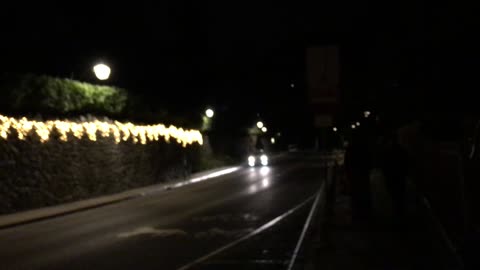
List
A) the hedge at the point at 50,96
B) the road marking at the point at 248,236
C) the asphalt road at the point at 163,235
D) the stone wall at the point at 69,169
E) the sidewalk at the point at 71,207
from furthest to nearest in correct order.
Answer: the hedge at the point at 50,96, the stone wall at the point at 69,169, the sidewalk at the point at 71,207, the asphalt road at the point at 163,235, the road marking at the point at 248,236

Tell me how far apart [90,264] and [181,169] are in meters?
30.4

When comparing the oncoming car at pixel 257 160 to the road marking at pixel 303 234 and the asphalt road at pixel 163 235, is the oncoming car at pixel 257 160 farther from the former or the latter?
the road marking at pixel 303 234

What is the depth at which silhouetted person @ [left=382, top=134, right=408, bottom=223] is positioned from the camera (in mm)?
17391

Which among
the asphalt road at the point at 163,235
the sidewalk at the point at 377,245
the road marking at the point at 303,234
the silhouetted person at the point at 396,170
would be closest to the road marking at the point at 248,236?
the asphalt road at the point at 163,235

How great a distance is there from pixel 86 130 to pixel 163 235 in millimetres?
13773

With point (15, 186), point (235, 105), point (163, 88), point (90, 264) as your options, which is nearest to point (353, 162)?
point (90, 264)

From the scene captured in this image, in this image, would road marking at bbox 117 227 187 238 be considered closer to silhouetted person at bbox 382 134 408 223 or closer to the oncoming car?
silhouetted person at bbox 382 134 408 223

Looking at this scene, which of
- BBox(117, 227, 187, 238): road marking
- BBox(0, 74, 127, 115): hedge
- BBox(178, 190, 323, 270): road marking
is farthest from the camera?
BBox(0, 74, 127, 115): hedge

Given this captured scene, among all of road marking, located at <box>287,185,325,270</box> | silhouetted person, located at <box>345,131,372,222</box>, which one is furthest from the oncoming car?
silhouetted person, located at <box>345,131,372,222</box>

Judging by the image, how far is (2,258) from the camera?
1433 cm

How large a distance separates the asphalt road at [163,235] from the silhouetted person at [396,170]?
7.97 ft

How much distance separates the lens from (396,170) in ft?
57.4

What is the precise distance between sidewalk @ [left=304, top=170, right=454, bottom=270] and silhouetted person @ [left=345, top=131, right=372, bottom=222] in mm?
357

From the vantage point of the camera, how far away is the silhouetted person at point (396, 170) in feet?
57.1
